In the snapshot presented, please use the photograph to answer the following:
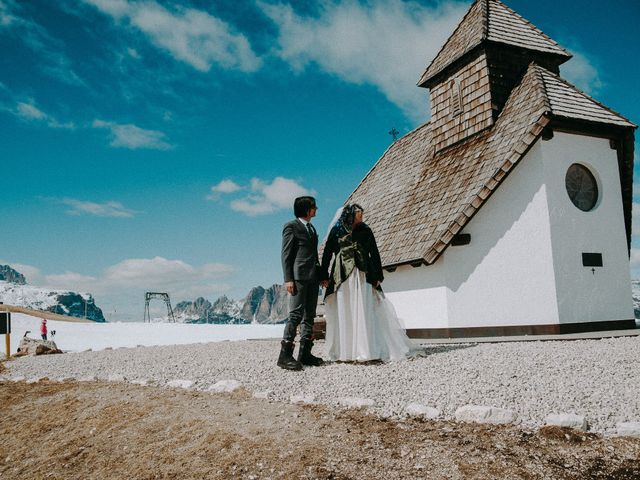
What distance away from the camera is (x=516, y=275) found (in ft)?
35.2

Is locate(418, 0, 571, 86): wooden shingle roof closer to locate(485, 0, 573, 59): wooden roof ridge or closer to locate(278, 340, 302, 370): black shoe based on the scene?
locate(485, 0, 573, 59): wooden roof ridge

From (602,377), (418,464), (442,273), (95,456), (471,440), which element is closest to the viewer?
(418,464)

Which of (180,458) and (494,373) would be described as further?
(494,373)

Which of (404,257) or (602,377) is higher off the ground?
(404,257)

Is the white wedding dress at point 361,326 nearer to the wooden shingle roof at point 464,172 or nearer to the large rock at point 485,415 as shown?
the large rock at point 485,415

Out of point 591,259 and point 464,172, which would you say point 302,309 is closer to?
point 464,172

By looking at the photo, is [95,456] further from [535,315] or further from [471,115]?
[471,115]

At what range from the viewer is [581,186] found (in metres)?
11.3

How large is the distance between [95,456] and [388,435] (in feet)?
8.48

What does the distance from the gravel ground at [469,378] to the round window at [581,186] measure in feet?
12.8

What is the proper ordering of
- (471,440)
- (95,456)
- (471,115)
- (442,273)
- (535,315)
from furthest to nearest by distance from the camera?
(471,115), (442,273), (535,315), (95,456), (471,440)

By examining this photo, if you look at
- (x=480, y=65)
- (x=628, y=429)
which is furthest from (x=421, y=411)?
(x=480, y=65)

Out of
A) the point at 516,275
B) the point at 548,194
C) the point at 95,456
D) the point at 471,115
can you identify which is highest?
the point at 471,115

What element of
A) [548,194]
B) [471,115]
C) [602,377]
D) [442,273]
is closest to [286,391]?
[602,377]
